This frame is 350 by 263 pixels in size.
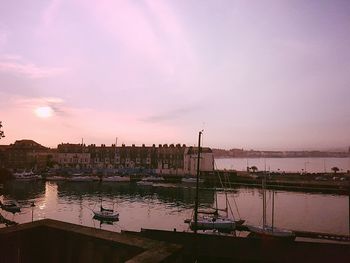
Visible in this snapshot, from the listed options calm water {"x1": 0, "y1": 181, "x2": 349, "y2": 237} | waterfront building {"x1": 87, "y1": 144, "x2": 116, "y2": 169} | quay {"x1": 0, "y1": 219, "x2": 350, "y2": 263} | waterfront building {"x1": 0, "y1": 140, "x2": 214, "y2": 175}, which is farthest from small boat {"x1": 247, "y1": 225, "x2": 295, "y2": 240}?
waterfront building {"x1": 87, "y1": 144, "x2": 116, "y2": 169}

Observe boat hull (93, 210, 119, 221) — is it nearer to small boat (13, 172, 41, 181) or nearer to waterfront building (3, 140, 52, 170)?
small boat (13, 172, 41, 181)

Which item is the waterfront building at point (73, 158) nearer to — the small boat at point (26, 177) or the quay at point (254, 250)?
the small boat at point (26, 177)

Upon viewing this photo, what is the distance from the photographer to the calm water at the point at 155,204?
52656 millimetres

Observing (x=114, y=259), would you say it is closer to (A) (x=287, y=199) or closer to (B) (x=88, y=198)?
(B) (x=88, y=198)

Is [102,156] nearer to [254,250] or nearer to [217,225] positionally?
[217,225]

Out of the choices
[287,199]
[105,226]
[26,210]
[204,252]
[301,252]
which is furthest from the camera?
[287,199]

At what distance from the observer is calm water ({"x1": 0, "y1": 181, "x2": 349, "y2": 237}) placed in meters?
52.7

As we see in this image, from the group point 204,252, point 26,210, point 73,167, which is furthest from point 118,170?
point 204,252

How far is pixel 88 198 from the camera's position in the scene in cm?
7488

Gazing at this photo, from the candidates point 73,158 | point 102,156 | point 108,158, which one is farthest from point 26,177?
point 108,158

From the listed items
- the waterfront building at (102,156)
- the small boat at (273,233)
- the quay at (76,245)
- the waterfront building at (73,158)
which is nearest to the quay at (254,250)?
the small boat at (273,233)

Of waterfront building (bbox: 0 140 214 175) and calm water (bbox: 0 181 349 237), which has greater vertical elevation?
waterfront building (bbox: 0 140 214 175)

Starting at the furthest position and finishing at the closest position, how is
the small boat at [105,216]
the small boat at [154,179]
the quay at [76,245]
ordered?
the small boat at [154,179], the small boat at [105,216], the quay at [76,245]

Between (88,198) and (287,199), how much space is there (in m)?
46.2
